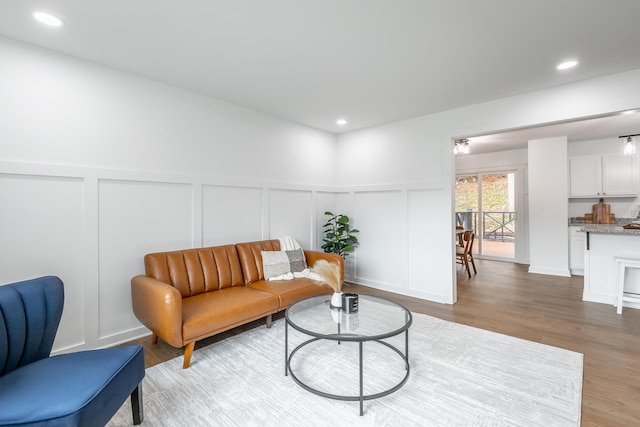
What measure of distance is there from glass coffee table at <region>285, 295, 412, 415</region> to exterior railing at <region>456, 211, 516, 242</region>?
567 centimetres

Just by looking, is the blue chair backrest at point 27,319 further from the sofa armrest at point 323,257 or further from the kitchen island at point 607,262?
the kitchen island at point 607,262

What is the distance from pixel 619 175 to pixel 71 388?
7.98 meters

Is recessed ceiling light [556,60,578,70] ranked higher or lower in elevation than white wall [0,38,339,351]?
higher

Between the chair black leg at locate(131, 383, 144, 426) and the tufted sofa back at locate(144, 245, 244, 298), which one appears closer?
the chair black leg at locate(131, 383, 144, 426)

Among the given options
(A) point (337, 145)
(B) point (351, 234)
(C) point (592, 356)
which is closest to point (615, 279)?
(C) point (592, 356)

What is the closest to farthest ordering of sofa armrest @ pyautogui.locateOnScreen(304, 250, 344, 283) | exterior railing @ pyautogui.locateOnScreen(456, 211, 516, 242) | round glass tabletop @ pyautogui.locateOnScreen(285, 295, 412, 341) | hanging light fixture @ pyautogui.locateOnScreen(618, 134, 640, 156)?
round glass tabletop @ pyautogui.locateOnScreen(285, 295, 412, 341) < sofa armrest @ pyautogui.locateOnScreen(304, 250, 344, 283) < hanging light fixture @ pyautogui.locateOnScreen(618, 134, 640, 156) < exterior railing @ pyautogui.locateOnScreen(456, 211, 516, 242)

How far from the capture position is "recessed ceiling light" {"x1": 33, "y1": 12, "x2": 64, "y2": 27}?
1962 millimetres

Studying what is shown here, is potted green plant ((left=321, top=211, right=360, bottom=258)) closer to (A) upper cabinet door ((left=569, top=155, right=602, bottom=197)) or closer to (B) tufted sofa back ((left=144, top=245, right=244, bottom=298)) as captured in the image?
(B) tufted sofa back ((left=144, top=245, right=244, bottom=298))

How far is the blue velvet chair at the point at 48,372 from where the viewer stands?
48.3 inches

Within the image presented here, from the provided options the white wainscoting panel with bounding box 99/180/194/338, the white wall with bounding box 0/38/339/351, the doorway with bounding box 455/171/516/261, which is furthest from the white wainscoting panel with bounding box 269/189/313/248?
the doorway with bounding box 455/171/516/261

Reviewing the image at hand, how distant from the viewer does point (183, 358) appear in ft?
8.05

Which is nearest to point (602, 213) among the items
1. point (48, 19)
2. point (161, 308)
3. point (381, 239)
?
point (381, 239)

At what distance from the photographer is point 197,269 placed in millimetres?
2969

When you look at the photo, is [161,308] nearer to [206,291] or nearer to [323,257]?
[206,291]
